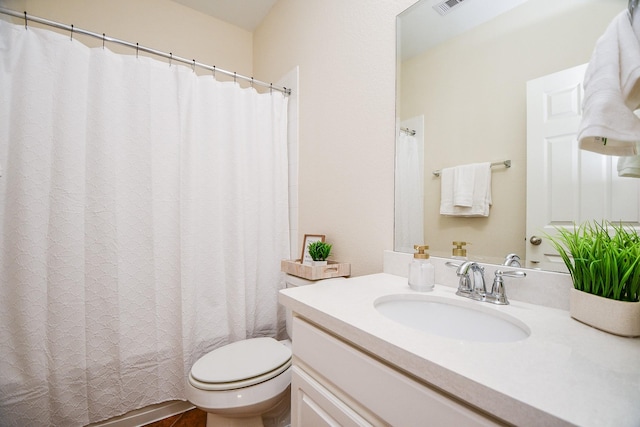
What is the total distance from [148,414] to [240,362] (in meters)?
0.70

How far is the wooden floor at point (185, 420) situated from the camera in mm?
1376

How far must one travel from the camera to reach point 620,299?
1.77ft

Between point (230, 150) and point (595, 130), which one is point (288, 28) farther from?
point (595, 130)

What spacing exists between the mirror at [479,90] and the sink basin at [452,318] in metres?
0.20

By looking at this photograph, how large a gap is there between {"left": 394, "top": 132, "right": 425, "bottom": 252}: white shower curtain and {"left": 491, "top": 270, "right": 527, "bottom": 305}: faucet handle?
12.0 inches

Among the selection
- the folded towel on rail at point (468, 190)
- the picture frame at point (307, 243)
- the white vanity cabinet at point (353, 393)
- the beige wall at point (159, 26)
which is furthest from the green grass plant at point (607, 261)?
the beige wall at point (159, 26)

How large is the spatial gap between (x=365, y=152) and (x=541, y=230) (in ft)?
2.39

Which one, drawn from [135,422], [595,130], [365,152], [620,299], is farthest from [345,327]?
[135,422]

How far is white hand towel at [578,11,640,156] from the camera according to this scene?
0.57 m

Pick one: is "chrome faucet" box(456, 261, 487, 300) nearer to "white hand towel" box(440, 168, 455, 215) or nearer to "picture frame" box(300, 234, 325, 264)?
"white hand towel" box(440, 168, 455, 215)

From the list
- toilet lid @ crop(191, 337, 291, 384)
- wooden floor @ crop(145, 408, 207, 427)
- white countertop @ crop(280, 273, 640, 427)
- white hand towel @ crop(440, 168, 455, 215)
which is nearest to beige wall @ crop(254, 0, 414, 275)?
white hand towel @ crop(440, 168, 455, 215)

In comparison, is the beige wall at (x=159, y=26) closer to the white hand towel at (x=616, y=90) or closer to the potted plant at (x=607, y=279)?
the white hand towel at (x=616, y=90)

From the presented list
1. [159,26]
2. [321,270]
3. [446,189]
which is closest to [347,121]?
[446,189]

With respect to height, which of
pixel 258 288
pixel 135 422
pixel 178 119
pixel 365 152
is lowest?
pixel 135 422
